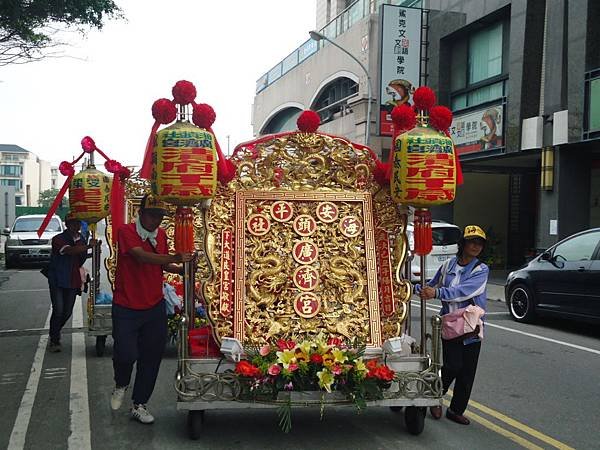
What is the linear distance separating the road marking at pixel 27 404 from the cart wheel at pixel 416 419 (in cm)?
269

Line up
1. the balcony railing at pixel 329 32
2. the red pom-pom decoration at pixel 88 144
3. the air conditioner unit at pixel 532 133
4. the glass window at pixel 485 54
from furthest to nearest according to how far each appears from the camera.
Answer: the balcony railing at pixel 329 32
the glass window at pixel 485 54
the air conditioner unit at pixel 532 133
the red pom-pom decoration at pixel 88 144

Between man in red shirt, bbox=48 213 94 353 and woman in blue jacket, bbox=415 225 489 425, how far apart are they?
4319mm

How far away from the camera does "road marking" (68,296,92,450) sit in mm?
4383

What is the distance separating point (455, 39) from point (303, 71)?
12.2 metres

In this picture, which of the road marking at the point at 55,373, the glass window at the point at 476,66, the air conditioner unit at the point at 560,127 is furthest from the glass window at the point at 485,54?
the road marking at the point at 55,373

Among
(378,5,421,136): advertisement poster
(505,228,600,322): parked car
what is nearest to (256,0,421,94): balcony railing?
(378,5,421,136): advertisement poster

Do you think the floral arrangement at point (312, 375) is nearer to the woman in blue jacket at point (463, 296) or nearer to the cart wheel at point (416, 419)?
the cart wheel at point (416, 419)

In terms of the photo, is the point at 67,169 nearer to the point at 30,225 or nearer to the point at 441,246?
the point at 441,246

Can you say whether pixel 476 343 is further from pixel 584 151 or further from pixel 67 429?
pixel 584 151

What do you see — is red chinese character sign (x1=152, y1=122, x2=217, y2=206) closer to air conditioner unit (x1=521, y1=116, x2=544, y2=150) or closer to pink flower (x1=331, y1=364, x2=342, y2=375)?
pink flower (x1=331, y1=364, x2=342, y2=375)

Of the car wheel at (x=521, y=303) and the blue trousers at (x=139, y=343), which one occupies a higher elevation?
the blue trousers at (x=139, y=343)

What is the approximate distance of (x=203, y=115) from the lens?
14.0ft

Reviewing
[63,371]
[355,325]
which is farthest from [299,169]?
[63,371]

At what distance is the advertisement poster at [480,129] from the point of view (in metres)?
16.7
